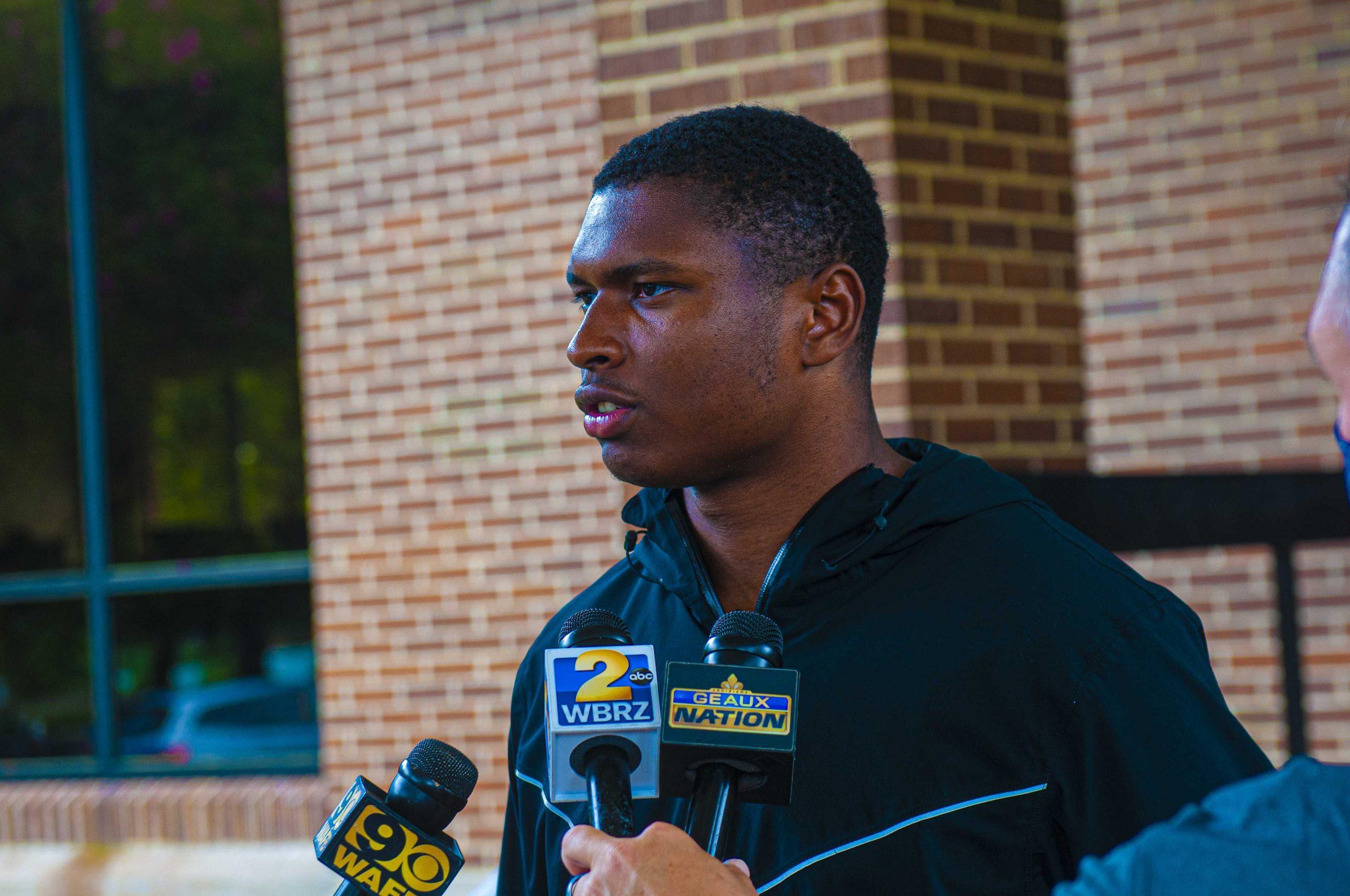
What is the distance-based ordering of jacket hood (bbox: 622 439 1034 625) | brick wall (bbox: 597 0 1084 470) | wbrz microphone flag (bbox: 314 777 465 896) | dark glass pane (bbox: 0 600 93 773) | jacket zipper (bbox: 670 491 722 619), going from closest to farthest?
1. wbrz microphone flag (bbox: 314 777 465 896)
2. jacket hood (bbox: 622 439 1034 625)
3. jacket zipper (bbox: 670 491 722 619)
4. brick wall (bbox: 597 0 1084 470)
5. dark glass pane (bbox: 0 600 93 773)

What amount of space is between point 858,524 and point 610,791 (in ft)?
1.80

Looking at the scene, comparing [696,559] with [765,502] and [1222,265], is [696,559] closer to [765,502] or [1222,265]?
[765,502]

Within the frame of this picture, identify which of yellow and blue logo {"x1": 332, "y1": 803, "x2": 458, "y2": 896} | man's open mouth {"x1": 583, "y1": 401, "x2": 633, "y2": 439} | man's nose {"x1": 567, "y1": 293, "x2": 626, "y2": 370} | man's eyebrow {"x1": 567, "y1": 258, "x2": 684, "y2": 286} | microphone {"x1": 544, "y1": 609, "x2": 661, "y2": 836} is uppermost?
man's eyebrow {"x1": 567, "y1": 258, "x2": 684, "y2": 286}

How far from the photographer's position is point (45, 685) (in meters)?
7.96

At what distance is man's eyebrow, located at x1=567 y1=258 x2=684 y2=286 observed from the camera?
1.91 m

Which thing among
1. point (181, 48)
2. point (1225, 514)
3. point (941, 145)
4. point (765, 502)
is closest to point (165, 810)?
point (181, 48)

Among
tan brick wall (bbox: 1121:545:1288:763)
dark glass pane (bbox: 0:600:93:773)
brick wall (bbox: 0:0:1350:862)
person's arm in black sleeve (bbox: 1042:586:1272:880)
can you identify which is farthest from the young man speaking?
dark glass pane (bbox: 0:600:93:773)

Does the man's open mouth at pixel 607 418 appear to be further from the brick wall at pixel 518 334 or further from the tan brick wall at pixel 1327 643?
the tan brick wall at pixel 1327 643

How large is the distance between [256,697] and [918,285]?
5.09 metres

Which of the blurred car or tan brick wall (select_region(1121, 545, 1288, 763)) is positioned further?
the blurred car

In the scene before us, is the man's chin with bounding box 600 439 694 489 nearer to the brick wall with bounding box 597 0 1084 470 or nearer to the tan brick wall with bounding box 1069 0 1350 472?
the brick wall with bounding box 597 0 1084 470

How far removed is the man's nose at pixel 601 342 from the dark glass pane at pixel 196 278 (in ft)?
19.0

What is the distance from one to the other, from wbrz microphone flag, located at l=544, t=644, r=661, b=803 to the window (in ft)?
19.9

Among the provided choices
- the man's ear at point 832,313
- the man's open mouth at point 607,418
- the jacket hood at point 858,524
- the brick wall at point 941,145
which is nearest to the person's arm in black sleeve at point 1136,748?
the jacket hood at point 858,524
